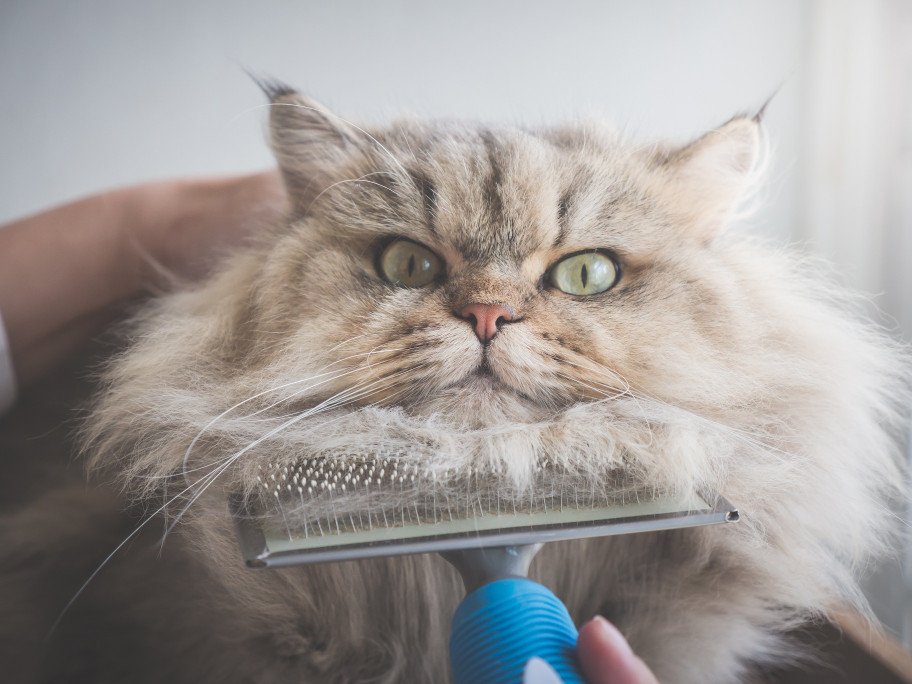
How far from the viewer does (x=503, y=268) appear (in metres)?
0.71

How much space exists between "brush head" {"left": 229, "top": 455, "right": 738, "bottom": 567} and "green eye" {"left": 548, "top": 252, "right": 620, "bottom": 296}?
236mm

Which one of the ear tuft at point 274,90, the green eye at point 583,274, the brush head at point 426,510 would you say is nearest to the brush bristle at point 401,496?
the brush head at point 426,510

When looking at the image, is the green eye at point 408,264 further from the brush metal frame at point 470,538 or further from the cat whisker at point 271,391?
the brush metal frame at point 470,538

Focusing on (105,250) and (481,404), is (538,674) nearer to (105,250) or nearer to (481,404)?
(481,404)

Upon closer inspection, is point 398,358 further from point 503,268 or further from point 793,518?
point 793,518

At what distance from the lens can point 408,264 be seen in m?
0.78

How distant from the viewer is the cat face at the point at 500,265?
0.66 metres

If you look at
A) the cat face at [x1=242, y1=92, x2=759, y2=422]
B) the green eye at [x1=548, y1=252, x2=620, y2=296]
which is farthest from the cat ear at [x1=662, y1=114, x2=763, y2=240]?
the green eye at [x1=548, y1=252, x2=620, y2=296]

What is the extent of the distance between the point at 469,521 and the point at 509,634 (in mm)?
92

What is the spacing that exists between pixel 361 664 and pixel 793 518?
466 millimetres

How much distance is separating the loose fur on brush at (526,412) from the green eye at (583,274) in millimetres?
16

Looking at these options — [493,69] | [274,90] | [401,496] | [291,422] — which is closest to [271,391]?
[291,422]

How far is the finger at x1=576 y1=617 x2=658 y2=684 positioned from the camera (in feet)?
1.58

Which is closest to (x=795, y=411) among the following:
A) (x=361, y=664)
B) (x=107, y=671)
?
(x=361, y=664)
